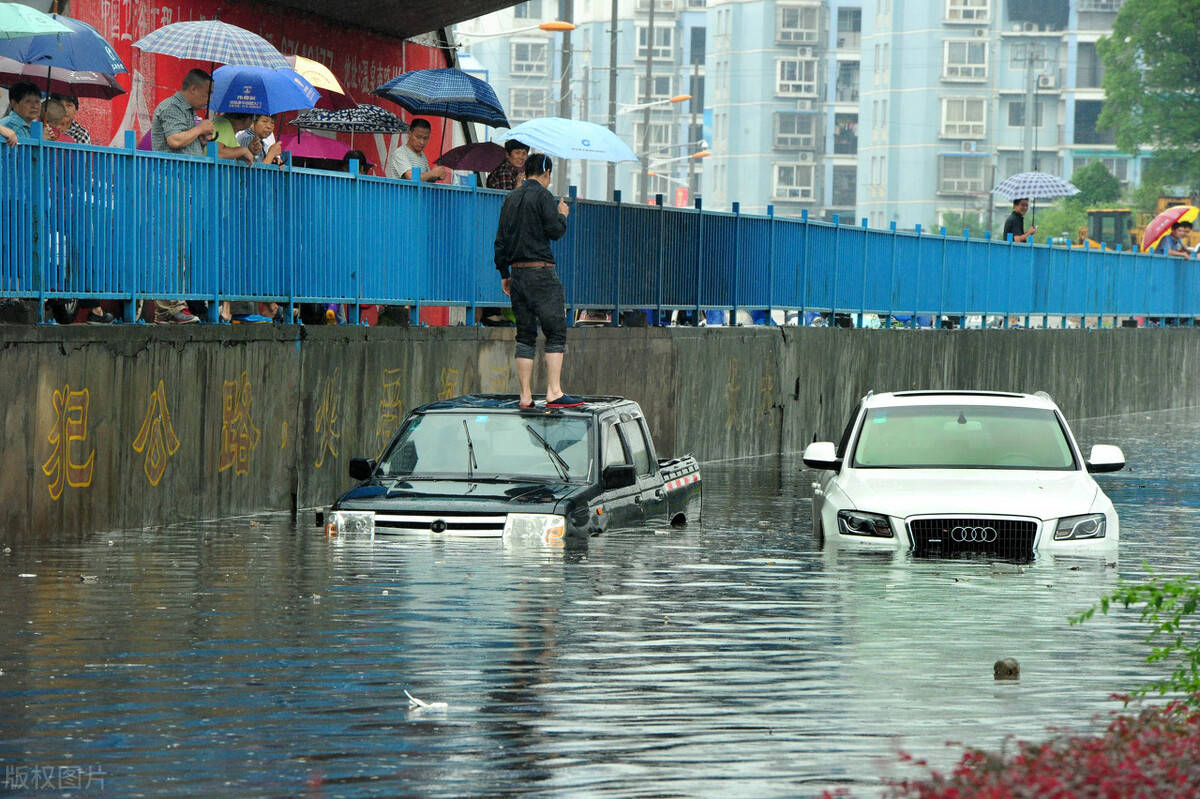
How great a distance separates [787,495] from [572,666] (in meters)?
11.8

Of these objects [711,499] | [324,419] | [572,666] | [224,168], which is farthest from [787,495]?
[572,666]

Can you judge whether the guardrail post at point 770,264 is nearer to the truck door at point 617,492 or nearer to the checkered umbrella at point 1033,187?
the truck door at point 617,492

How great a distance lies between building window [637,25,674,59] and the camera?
524 feet

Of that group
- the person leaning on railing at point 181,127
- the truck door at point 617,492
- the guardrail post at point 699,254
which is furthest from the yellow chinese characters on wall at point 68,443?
the guardrail post at point 699,254

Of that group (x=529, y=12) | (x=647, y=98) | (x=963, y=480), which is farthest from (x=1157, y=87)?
(x=963, y=480)

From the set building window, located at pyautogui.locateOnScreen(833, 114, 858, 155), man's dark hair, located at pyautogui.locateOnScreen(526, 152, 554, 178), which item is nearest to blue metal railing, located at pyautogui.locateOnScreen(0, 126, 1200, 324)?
man's dark hair, located at pyautogui.locateOnScreen(526, 152, 554, 178)

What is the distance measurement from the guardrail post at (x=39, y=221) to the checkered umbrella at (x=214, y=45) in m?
3.79

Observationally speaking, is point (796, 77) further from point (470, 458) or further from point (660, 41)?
point (470, 458)

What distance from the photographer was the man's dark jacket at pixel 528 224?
16.9 meters

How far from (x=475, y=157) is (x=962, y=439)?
1114 cm

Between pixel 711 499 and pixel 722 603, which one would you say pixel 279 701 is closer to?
pixel 722 603

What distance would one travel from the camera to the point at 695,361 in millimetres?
25562

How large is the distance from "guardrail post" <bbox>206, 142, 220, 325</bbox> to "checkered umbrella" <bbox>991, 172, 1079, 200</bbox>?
25296 millimetres

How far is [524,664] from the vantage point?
9547 millimetres
